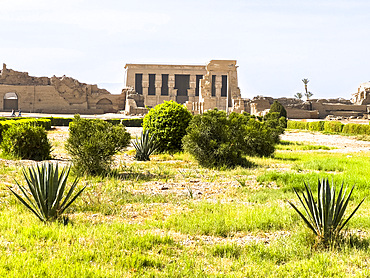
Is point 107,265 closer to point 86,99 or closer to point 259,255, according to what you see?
point 259,255

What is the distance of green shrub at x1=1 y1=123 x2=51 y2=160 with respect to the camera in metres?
11.5

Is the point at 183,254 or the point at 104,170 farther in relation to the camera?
the point at 104,170

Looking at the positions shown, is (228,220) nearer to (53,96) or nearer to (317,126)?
(317,126)

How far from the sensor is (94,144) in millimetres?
8945

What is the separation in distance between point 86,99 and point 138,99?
7.30 metres

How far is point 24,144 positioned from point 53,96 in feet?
153

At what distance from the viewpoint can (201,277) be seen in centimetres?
382

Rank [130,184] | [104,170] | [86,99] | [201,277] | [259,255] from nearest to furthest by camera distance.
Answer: [201,277] < [259,255] < [130,184] < [104,170] < [86,99]

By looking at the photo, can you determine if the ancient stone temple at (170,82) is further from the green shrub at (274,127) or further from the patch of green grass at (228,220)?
the patch of green grass at (228,220)

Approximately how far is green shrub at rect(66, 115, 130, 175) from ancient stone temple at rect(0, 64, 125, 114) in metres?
45.1

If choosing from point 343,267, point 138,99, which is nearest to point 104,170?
point 343,267

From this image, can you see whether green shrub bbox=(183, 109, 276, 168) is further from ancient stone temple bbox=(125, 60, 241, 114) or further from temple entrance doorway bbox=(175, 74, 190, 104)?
temple entrance doorway bbox=(175, 74, 190, 104)

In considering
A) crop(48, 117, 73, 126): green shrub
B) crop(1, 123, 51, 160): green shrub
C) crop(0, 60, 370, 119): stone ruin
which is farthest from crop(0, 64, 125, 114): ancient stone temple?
crop(1, 123, 51, 160): green shrub

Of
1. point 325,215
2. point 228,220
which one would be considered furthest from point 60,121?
point 325,215
